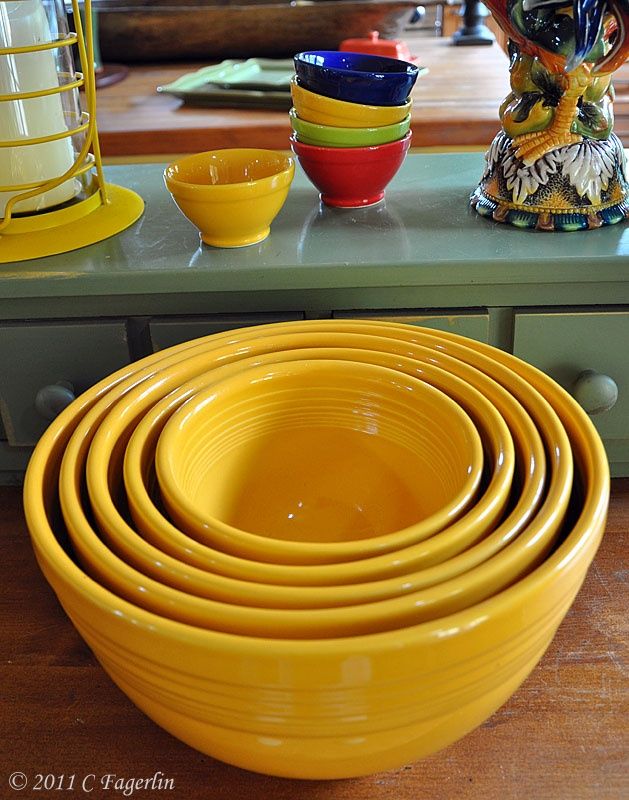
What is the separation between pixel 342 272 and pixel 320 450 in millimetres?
152

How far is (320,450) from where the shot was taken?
0.60 m

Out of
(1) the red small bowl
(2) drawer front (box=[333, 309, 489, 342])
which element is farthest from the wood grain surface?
(2) drawer front (box=[333, 309, 489, 342])

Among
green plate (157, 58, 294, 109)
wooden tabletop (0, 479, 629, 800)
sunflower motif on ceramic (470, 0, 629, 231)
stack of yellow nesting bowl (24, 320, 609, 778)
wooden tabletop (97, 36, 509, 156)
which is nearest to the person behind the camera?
stack of yellow nesting bowl (24, 320, 609, 778)

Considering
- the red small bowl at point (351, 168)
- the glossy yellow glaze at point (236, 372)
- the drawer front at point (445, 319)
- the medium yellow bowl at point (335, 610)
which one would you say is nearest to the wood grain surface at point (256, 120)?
the red small bowl at point (351, 168)

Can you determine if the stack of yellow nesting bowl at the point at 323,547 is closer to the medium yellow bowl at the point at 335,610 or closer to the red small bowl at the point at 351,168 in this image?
the medium yellow bowl at the point at 335,610

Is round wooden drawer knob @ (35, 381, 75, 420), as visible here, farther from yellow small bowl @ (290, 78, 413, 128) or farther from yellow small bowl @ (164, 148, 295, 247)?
yellow small bowl @ (290, 78, 413, 128)

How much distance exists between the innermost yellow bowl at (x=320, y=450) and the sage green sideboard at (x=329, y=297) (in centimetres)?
13

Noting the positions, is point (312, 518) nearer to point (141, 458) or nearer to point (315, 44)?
point (141, 458)

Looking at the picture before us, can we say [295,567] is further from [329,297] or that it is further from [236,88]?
[236,88]

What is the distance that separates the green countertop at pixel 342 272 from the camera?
25.9 inches

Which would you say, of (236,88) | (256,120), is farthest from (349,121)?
(236,88)

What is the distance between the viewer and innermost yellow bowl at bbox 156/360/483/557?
529mm

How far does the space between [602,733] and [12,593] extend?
43 centimetres

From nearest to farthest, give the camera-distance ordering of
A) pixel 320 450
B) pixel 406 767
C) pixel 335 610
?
pixel 335 610 < pixel 406 767 < pixel 320 450
